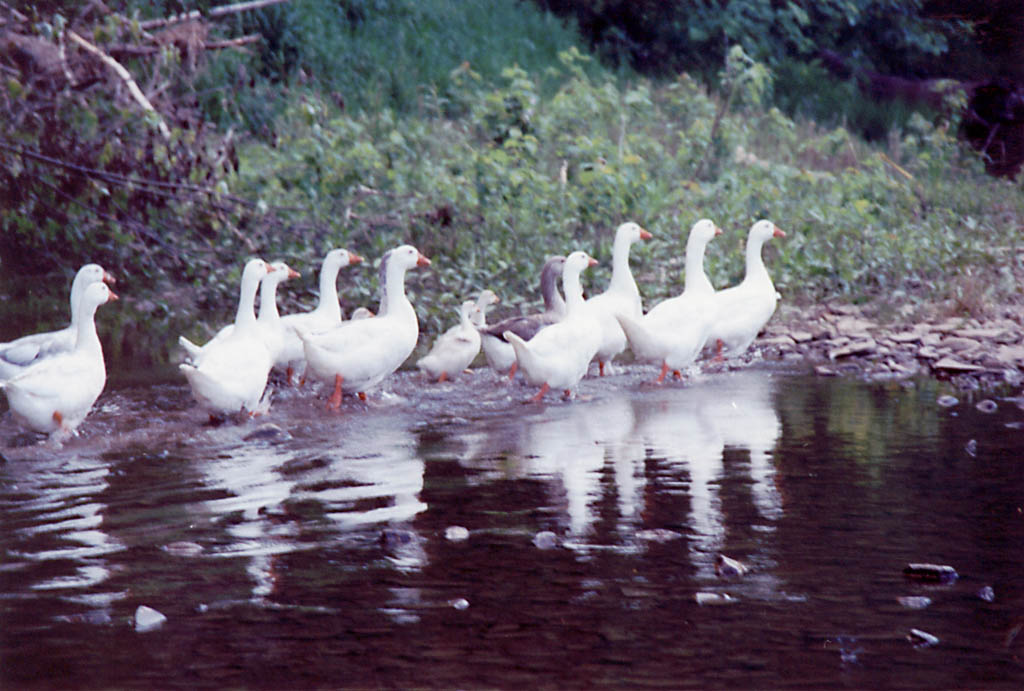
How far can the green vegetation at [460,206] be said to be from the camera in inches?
463

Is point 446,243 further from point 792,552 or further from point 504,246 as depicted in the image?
point 792,552

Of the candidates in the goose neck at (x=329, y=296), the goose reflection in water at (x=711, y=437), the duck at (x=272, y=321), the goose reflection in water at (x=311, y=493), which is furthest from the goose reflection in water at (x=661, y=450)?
the goose neck at (x=329, y=296)

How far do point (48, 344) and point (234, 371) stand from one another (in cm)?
176

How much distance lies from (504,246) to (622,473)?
25.8 feet

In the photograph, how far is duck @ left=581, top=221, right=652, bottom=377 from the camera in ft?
32.7

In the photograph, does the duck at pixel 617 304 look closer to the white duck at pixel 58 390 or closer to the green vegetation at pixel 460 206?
the green vegetation at pixel 460 206

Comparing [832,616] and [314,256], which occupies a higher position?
[314,256]

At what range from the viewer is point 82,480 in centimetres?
647

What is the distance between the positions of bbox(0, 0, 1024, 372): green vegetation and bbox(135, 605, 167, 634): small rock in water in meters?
6.59

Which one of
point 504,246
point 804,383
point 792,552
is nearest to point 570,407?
point 804,383

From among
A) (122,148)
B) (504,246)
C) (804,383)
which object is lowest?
(804,383)

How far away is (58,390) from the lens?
738cm

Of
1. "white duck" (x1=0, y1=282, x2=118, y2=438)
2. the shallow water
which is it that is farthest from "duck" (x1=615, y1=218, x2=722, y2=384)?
"white duck" (x1=0, y1=282, x2=118, y2=438)

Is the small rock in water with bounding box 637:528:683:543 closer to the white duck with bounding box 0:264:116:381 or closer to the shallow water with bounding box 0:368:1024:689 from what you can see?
the shallow water with bounding box 0:368:1024:689
